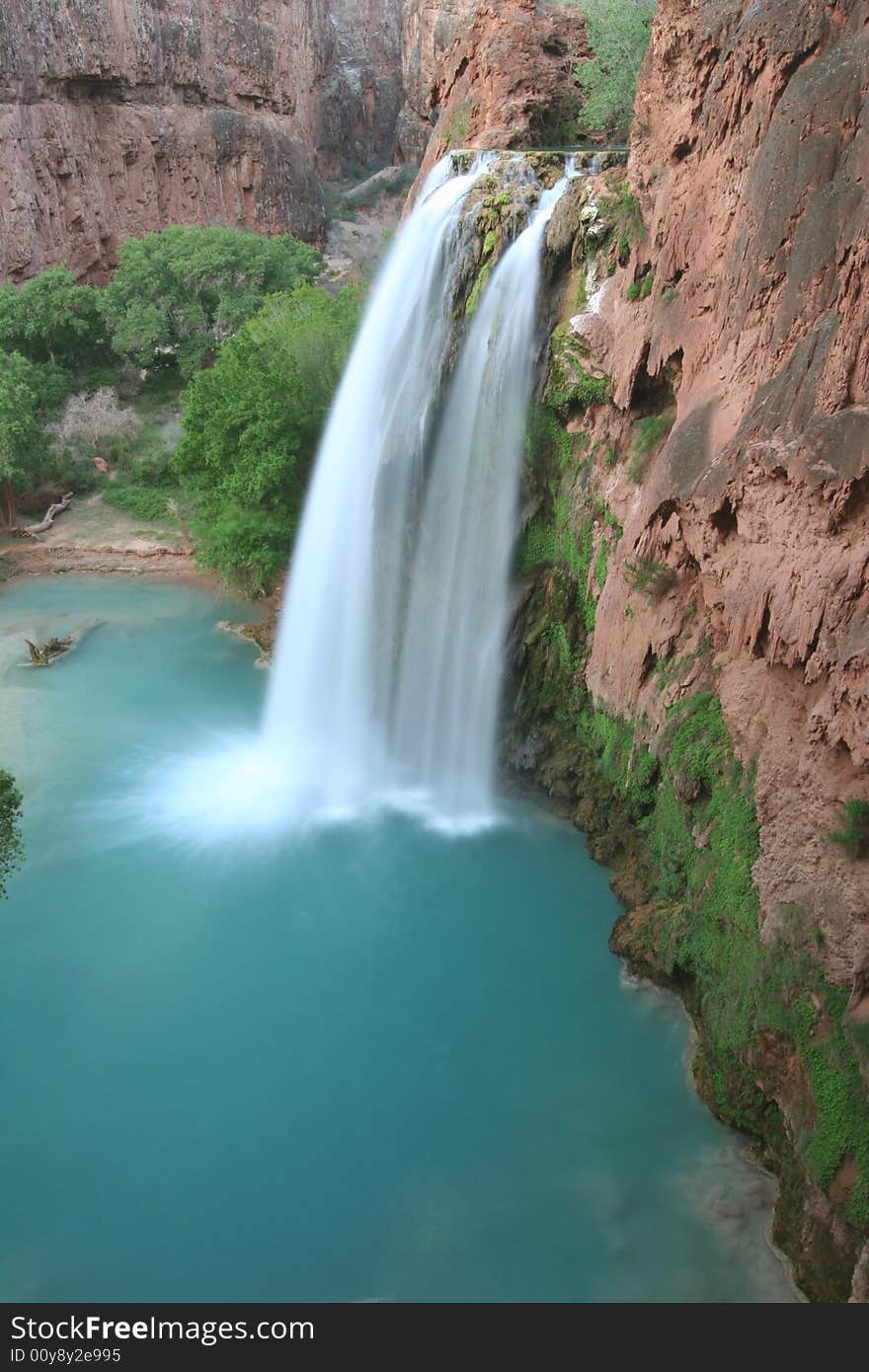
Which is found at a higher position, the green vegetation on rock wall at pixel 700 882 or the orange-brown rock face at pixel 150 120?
the orange-brown rock face at pixel 150 120

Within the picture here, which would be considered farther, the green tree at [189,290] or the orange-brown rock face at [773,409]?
the green tree at [189,290]

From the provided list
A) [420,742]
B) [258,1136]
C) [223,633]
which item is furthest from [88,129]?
[258,1136]

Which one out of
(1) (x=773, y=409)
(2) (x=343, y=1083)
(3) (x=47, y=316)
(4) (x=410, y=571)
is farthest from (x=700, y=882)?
(3) (x=47, y=316)

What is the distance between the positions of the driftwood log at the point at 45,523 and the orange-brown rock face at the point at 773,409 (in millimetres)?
20337

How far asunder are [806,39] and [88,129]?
35.7m

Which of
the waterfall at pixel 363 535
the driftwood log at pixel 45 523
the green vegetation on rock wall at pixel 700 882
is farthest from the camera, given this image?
the driftwood log at pixel 45 523

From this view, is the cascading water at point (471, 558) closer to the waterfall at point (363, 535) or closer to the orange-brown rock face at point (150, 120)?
the waterfall at point (363, 535)

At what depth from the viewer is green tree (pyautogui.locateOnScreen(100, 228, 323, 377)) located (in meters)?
32.3

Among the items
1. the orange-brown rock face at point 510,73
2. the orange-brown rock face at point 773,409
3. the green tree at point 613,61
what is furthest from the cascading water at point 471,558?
the orange-brown rock face at point 510,73

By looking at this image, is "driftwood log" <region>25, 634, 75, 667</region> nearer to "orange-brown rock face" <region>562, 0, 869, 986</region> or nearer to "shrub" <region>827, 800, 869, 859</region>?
"orange-brown rock face" <region>562, 0, 869, 986</region>

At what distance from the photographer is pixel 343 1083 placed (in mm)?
10531

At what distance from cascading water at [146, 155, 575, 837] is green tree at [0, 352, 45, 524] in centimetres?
1269

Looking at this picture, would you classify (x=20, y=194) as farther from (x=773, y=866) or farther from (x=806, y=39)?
(x=773, y=866)

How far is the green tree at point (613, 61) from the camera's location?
18922mm
